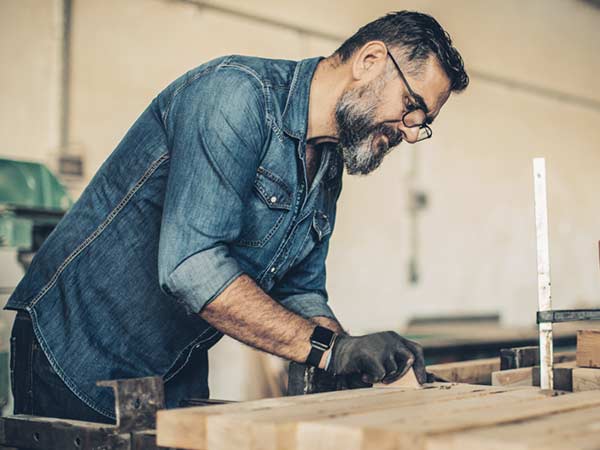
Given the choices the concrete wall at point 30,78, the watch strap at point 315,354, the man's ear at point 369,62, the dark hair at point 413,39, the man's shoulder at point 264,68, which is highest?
the concrete wall at point 30,78

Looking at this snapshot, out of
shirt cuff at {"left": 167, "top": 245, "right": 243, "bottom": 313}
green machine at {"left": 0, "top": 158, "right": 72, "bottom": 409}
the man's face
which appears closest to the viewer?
shirt cuff at {"left": 167, "top": 245, "right": 243, "bottom": 313}

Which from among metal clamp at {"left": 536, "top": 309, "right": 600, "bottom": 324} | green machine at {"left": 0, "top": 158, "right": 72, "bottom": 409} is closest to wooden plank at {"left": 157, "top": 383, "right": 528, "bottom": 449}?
metal clamp at {"left": 536, "top": 309, "right": 600, "bottom": 324}

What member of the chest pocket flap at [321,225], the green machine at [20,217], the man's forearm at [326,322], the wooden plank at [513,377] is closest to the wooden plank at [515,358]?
the wooden plank at [513,377]

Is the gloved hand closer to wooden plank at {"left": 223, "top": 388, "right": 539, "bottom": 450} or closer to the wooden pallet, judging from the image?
the wooden pallet

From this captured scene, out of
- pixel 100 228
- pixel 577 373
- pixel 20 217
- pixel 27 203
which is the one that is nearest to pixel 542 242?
pixel 577 373

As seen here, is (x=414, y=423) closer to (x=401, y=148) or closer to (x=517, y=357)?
(x=517, y=357)

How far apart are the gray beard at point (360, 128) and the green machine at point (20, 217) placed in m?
1.69

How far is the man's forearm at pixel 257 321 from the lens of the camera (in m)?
1.58

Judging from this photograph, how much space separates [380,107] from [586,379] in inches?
28.3

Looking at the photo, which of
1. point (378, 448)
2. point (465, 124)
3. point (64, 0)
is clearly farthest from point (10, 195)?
point (465, 124)

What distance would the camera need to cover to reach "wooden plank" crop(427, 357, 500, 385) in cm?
203

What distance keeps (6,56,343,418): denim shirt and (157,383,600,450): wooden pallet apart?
47 centimetres

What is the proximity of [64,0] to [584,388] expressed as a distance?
11.4 feet

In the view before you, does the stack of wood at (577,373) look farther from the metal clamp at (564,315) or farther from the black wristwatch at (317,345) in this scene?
the black wristwatch at (317,345)
